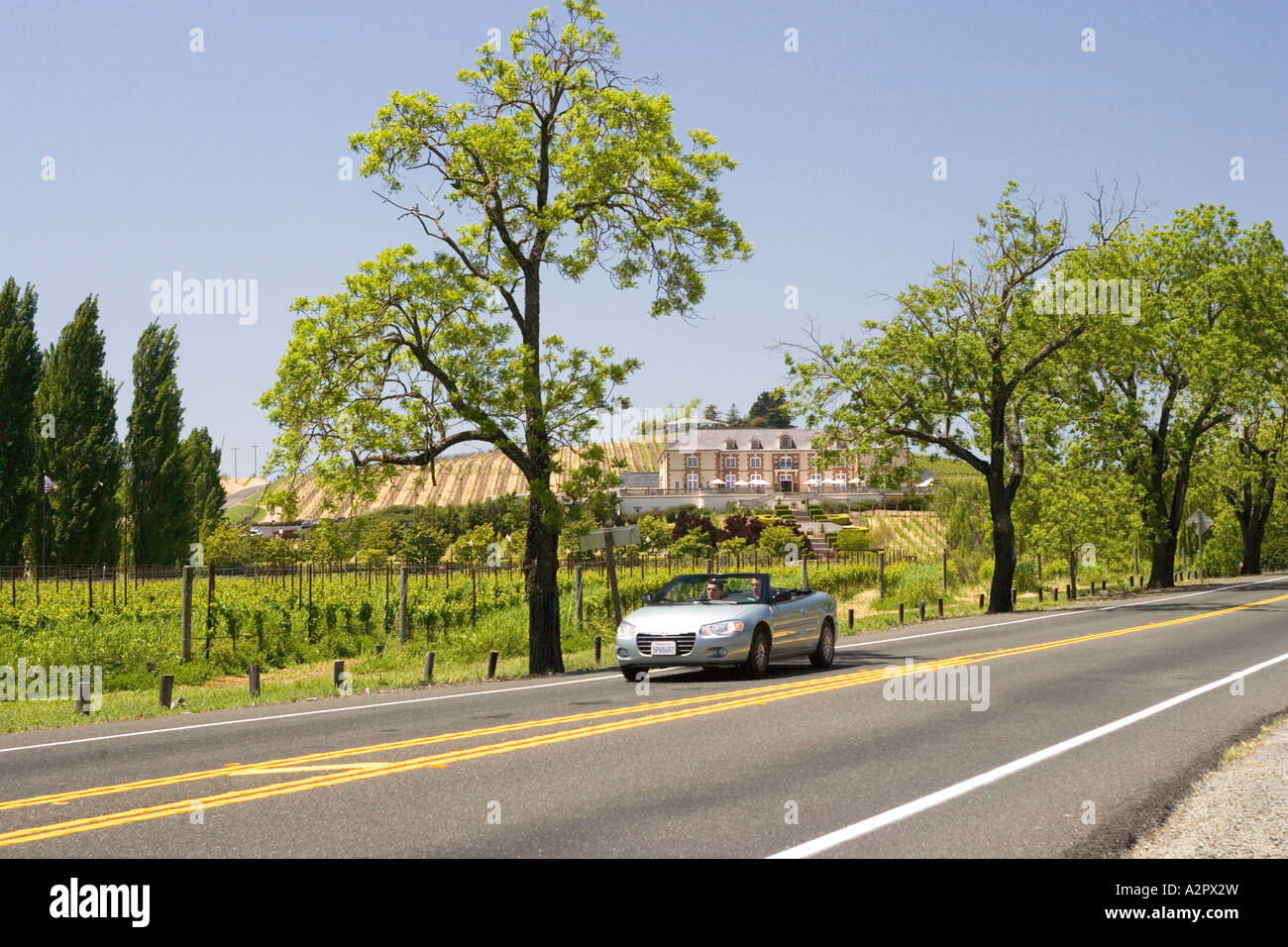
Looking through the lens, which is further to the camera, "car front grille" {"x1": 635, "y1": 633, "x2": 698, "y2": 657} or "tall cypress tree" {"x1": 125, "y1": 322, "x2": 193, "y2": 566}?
"tall cypress tree" {"x1": 125, "y1": 322, "x2": 193, "y2": 566}

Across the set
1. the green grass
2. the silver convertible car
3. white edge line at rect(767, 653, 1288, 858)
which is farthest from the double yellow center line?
the green grass

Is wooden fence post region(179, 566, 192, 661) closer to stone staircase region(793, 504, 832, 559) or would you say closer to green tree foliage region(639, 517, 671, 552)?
stone staircase region(793, 504, 832, 559)

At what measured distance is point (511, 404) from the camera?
20.8m

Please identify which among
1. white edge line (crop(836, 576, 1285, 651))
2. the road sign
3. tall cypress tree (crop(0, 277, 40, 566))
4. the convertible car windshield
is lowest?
white edge line (crop(836, 576, 1285, 651))

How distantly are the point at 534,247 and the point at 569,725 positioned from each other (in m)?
12.2

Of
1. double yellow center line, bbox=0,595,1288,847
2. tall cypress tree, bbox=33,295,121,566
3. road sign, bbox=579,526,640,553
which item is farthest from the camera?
tall cypress tree, bbox=33,295,121,566

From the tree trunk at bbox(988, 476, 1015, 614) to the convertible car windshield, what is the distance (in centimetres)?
2066

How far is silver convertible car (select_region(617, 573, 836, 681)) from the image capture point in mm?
16750

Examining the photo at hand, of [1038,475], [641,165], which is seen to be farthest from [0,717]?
[1038,475]

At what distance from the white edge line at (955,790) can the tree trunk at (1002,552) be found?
77.9 ft

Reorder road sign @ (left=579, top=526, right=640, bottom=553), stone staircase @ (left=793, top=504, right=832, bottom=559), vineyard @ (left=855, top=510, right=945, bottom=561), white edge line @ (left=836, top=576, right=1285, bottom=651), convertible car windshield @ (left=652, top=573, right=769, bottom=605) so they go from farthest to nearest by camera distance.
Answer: vineyard @ (left=855, top=510, right=945, bottom=561) → stone staircase @ (left=793, top=504, right=832, bottom=559) → white edge line @ (left=836, top=576, right=1285, bottom=651) → road sign @ (left=579, top=526, right=640, bottom=553) → convertible car windshield @ (left=652, top=573, right=769, bottom=605)

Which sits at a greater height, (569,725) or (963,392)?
(963,392)

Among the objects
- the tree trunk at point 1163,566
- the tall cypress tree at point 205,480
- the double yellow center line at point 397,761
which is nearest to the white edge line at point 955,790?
the double yellow center line at point 397,761
